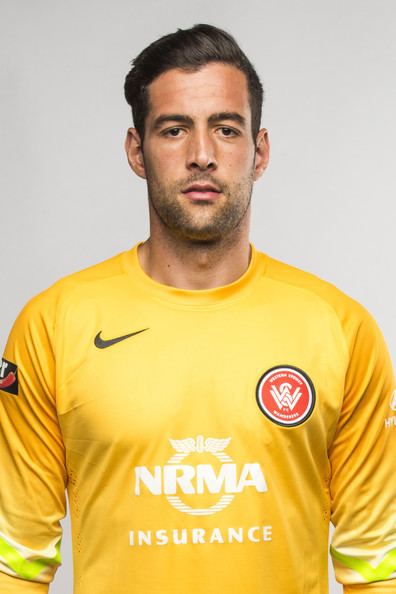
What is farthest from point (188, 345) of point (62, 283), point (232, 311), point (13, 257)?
point (13, 257)

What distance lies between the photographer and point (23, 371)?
273 cm

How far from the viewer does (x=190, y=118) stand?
2691 millimetres

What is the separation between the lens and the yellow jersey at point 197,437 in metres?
2.65

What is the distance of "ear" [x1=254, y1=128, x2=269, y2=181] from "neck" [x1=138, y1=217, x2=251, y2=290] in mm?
142

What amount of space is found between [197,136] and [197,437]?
543 mm

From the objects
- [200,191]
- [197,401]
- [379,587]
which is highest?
[200,191]

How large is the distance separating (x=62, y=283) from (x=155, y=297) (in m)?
0.19

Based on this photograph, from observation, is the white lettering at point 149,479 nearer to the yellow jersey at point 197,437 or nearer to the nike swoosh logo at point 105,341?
the yellow jersey at point 197,437

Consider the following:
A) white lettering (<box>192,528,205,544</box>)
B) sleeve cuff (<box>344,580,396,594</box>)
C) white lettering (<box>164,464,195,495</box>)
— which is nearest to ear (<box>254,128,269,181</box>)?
white lettering (<box>164,464,195,495</box>)

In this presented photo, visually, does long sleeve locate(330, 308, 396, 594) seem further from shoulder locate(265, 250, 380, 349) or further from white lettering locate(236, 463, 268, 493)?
white lettering locate(236, 463, 268, 493)

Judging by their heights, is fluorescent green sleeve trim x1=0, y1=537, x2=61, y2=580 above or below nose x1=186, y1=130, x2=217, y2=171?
below

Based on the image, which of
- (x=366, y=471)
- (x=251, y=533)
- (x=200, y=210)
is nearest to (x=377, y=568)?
(x=366, y=471)

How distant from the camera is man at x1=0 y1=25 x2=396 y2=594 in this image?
8.69 feet

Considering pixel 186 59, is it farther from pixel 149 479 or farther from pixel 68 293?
pixel 149 479
